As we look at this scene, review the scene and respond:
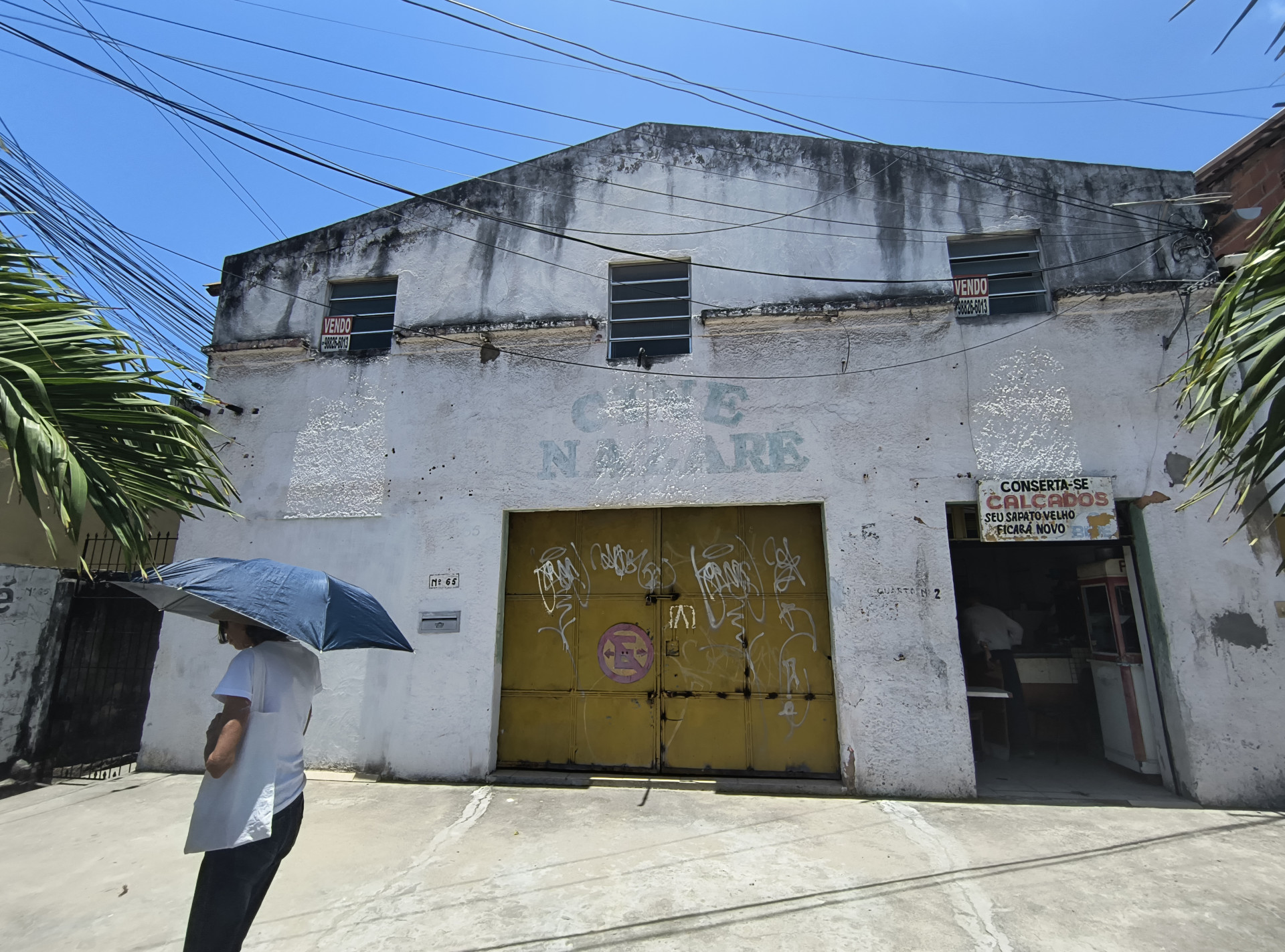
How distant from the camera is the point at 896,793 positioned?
18.6ft

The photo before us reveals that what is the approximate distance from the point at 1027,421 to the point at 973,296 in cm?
135

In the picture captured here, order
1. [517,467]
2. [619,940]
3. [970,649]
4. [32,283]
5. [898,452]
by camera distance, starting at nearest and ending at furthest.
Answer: [32,283]
[619,940]
[898,452]
[517,467]
[970,649]

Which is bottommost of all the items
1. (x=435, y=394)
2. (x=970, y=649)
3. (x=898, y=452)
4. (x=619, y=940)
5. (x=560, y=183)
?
(x=619, y=940)

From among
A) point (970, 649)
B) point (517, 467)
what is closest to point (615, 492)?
point (517, 467)

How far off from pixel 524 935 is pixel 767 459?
4.26m

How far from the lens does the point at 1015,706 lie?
7160 mm

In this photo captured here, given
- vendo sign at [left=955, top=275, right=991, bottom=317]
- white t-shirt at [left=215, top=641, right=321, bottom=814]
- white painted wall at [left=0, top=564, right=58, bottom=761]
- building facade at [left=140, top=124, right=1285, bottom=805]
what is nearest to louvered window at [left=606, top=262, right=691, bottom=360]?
building facade at [left=140, top=124, right=1285, bottom=805]

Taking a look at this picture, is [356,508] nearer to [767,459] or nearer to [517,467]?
[517,467]

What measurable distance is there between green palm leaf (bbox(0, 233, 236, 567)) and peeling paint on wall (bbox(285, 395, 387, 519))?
164 inches

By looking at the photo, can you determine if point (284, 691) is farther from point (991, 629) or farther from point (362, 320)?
point (991, 629)

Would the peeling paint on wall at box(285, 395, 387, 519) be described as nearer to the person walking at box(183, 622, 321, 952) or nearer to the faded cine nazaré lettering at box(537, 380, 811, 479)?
the faded cine nazaré lettering at box(537, 380, 811, 479)

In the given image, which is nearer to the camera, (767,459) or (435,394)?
(767,459)

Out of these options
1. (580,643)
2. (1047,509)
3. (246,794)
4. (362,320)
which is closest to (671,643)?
(580,643)

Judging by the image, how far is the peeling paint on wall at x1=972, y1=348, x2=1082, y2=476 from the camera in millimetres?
6109
